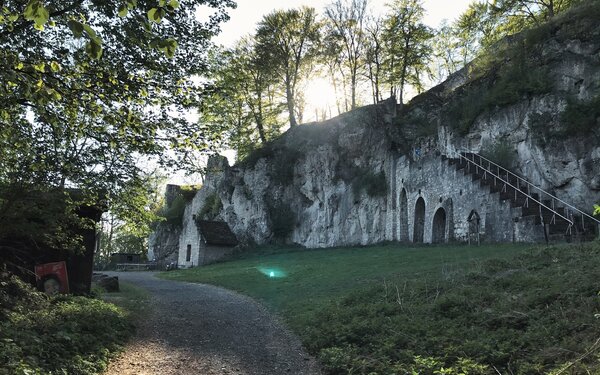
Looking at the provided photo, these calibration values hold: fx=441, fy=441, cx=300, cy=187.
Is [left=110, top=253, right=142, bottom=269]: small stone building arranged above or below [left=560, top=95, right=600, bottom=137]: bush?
below

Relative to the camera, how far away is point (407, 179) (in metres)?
29.5

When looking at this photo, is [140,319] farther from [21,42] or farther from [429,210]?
[429,210]

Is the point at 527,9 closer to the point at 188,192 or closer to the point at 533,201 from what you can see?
the point at 533,201

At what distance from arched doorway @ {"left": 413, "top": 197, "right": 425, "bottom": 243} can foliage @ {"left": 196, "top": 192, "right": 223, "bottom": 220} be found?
2300 cm

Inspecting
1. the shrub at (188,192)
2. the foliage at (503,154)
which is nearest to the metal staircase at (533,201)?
the foliage at (503,154)

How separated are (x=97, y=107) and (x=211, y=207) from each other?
136 feet

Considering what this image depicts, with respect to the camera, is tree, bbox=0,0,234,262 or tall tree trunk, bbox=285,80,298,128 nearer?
tree, bbox=0,0,234,262

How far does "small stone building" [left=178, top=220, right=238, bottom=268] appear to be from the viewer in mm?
37469

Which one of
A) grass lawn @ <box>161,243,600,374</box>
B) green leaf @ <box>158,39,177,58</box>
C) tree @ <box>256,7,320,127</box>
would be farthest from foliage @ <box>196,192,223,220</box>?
green leaf @ <box>158,39,177,58</box>

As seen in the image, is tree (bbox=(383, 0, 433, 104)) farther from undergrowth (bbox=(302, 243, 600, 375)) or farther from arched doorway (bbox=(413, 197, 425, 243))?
undergrowth (bbox=(302, 243, 600, 375))

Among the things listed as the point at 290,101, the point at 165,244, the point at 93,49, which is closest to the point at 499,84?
the point at 290,101

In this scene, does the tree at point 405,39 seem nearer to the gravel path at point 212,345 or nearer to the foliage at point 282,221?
the foliage at point 282,221

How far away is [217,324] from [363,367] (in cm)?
494

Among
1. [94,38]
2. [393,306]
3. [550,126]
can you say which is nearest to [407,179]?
[550,126]
